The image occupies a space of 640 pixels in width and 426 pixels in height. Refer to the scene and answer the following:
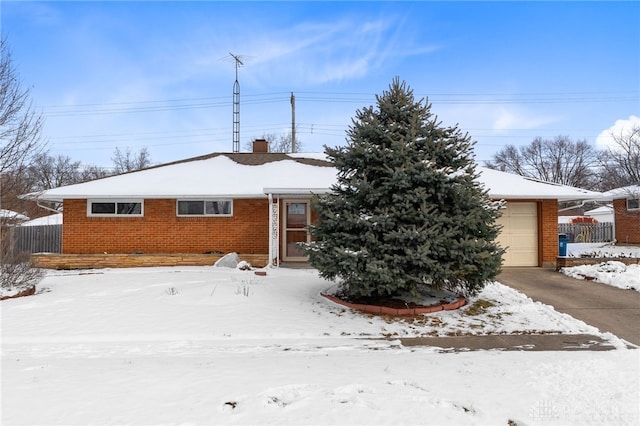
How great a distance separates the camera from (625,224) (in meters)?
20.2

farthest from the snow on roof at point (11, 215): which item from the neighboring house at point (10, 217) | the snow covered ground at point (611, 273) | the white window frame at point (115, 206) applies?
the snow covered ground at point (611, 273)

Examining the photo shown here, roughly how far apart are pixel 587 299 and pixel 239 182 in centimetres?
1069

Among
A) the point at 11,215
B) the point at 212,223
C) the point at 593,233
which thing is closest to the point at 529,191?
the point at 212,223

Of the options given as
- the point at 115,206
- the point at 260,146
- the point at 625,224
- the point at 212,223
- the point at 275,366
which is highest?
the point at 260,146

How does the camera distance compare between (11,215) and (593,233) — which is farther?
(593,233)

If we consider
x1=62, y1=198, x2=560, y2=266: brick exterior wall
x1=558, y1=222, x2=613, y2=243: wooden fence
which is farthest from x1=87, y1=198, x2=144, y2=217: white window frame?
x1=558, y1=222, x2=613, y2=243: wooden fence

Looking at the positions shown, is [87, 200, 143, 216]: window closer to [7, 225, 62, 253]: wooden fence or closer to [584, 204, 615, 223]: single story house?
[7, 225, 62, 253]: wooden fence

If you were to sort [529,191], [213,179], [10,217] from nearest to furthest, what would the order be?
1. [10,217]
2. [529,191]
3. [213,179]

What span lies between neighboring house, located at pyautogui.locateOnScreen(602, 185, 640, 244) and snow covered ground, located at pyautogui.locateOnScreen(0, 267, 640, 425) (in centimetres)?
1575

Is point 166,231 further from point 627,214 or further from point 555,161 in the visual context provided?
point 555,161

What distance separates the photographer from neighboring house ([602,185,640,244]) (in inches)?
759

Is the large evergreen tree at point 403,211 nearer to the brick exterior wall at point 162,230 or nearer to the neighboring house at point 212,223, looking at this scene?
the neighboring house at point 212,223

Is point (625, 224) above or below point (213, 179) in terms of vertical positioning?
below

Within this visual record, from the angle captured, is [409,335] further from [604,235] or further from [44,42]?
[604,235]
